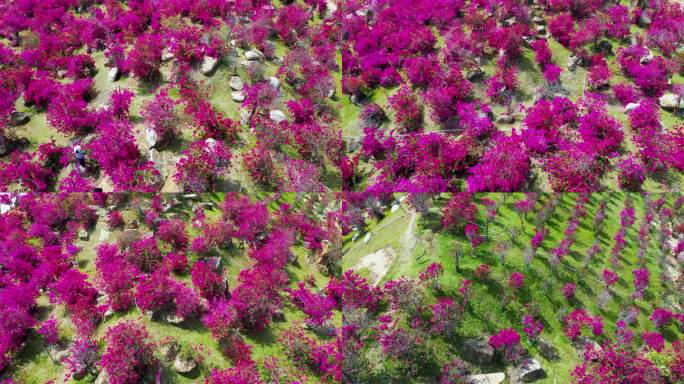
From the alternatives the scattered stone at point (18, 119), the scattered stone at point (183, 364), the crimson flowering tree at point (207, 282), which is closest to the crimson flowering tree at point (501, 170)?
the crimson flowering tree at point (207, 282)

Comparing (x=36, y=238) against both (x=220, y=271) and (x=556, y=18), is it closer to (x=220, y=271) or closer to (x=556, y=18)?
(x=220, y=271)

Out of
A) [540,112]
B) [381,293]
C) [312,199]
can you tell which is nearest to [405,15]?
[540,112]

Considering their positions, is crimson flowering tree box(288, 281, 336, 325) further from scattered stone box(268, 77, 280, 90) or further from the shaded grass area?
scattered stone box(268, 77, 280, 90)

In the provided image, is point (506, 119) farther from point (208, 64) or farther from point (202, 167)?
point (208, 64)

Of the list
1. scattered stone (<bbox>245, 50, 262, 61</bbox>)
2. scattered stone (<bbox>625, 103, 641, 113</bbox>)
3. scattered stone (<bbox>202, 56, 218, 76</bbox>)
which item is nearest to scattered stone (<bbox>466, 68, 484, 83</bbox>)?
scattered stone (<bbox>625, 103, 641, 113</bbox>)

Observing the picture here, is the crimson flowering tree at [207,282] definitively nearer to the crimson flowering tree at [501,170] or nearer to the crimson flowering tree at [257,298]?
the crimson flowering tree at [257,298]

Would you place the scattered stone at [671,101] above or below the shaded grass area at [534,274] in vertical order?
above

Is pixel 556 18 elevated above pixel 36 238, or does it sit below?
above
